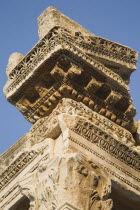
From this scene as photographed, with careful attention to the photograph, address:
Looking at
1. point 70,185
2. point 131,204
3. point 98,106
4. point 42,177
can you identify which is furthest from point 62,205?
point 98,106

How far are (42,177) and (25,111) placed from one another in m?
2.00

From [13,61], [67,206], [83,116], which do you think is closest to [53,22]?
[13,61]

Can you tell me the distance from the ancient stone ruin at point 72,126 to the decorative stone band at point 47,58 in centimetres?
2

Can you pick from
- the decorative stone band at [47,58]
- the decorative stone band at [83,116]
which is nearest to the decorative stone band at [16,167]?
the decorative stone band at [83,116]

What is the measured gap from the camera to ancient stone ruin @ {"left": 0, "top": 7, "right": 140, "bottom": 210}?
8086mm

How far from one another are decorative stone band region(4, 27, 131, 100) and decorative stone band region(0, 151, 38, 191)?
1.18 metres

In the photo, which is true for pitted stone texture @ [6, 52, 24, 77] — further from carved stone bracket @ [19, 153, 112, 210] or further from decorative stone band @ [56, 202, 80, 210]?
decorative stone band @ [56, 202, 80, 210]

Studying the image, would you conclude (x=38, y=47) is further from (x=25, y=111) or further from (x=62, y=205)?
(x=62, y=205)

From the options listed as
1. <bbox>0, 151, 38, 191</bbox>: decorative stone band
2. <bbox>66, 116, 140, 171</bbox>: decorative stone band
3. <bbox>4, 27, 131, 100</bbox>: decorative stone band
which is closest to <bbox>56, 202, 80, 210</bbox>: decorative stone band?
<bbox>66, 116, 140, 171</bbox>: decorative stone band

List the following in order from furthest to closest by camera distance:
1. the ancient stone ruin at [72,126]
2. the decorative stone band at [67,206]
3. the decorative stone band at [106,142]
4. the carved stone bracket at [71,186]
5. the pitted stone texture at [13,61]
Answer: the pitted stone texture at [13,61], the decorative stone band at [106,142], the ancient stone ruin at [72,126], the carved stone bracket at [71,186], the decorative stone band at [67,206]

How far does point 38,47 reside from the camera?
968 centimetres

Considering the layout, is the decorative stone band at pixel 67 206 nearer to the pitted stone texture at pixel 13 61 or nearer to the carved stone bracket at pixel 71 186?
the carved stone bracket at pixel 71 186

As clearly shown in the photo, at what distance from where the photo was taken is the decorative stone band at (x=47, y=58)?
933 centimetres

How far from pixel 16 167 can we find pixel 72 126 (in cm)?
159
